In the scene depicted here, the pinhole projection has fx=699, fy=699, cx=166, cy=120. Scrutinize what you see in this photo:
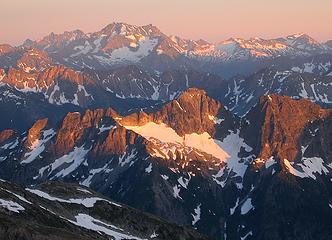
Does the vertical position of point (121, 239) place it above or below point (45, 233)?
below

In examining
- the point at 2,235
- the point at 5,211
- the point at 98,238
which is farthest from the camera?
the point at 98,238

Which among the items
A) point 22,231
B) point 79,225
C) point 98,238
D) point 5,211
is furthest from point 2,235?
point 79,225

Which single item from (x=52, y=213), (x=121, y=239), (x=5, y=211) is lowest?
(x=121, y=239)

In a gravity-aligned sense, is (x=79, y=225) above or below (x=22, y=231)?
below

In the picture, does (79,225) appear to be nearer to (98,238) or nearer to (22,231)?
(98,238)

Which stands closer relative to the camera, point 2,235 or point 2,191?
Answer: point 2,235

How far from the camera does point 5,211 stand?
16425cm

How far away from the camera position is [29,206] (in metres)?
183

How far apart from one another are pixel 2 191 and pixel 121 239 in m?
37.3

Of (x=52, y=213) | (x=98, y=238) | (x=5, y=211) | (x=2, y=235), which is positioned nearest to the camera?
(x=2, y=235)

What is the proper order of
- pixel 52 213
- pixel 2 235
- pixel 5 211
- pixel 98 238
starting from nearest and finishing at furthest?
pixel 2 235 < pixel 5 211 < pixel 98 238 < pixel 52 213

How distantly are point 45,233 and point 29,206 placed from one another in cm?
3325

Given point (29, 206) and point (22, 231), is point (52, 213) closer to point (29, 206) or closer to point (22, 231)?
point (29, 206)

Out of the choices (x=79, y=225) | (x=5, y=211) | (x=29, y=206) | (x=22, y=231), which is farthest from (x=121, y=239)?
(x=22, y=231)
